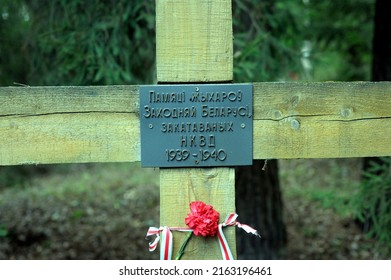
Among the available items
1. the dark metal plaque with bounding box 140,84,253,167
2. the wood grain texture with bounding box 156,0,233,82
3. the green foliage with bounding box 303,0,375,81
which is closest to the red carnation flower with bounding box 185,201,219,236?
the dark metal plaque with bounding box 140,84,253,167

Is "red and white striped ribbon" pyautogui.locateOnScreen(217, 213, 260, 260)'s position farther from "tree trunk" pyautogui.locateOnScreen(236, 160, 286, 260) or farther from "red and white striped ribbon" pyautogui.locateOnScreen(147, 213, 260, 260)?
"tree trunk" pyautogui.locateOnScreen(236, 160, 286, 260)

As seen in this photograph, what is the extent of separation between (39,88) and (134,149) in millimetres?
481

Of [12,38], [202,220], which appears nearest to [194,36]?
[202,220]

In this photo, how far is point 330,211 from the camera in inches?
288

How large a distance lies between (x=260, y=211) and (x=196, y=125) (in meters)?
3.56

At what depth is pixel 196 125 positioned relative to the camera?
219 cm

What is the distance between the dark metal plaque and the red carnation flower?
0.19 metres

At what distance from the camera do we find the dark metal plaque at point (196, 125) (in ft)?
7.14

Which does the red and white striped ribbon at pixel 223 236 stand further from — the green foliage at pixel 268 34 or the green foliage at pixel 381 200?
the green foliage at pixel 381 200

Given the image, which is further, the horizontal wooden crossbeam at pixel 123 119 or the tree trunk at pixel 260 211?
the tree trunk at pixel 260 211

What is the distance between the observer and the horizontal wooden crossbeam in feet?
7.18

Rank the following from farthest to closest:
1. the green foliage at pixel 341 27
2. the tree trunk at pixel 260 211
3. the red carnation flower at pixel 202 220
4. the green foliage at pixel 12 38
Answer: the green foliage at pixel 341 27, the tree trunk at pixel 260 211, the green foliage at pixel 12 38, the red carnation flower at pixel 202 220

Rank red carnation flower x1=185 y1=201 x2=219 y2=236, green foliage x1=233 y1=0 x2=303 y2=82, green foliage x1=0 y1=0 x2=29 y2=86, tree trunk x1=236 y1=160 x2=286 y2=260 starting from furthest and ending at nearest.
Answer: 1. tree trunk x1=236 y1=160 x2=286 y2=260
2. green foliage x1=0 y1=0 x2=29 y2=86
3. green foliage x1=233 y1=0 x2=303 y2=82
4. red carnation flower x1=185 y1=201 x2=219 y2=236

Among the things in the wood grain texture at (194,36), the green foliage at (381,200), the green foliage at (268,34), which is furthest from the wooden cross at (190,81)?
the green foliage at (381,200)
